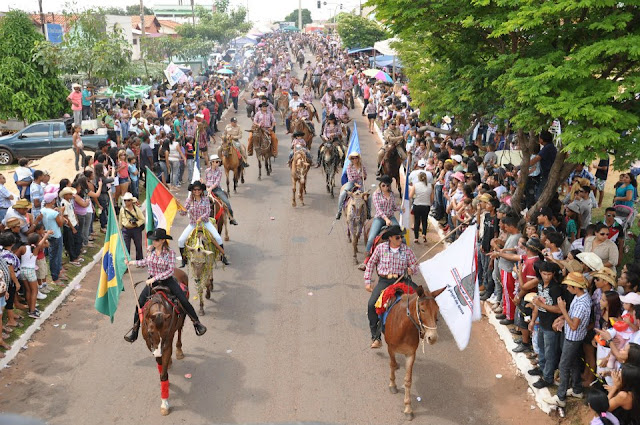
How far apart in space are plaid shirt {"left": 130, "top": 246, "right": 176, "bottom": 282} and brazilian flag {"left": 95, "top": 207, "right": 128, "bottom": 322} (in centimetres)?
46

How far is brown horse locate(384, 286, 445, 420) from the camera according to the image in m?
8.15

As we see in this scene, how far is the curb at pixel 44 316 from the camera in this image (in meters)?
10.1

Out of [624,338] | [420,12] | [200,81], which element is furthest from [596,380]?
[200,81]

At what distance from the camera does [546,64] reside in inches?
411

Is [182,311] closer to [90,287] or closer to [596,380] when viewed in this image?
[90,287]

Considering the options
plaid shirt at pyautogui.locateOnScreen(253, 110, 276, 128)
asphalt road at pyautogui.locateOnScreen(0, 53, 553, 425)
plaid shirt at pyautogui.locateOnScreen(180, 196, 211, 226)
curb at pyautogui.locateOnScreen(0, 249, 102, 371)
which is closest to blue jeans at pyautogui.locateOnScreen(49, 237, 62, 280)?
curb at pyautogui.locateOnScreen(0, 249, 102, 371)

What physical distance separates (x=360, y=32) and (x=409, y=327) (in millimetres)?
53088

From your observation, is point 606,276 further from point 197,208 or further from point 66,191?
point 66,191

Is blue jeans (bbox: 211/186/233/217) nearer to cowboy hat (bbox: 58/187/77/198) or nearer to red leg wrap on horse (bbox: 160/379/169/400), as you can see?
cowboy hat (bbox: 58/187/77/198)

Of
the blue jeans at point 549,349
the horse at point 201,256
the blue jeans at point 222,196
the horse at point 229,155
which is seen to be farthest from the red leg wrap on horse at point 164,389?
the horse at point 229,155

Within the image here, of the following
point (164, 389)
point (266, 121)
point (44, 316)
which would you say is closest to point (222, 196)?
point (44, 316)

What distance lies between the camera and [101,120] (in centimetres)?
2517

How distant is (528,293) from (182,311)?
5.39 m

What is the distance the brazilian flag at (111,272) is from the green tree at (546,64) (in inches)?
278
